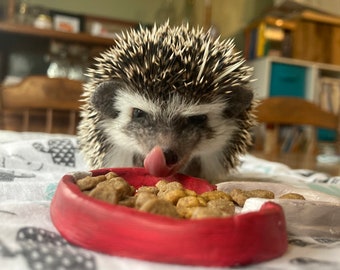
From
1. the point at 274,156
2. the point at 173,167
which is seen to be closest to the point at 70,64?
the point at 274,156

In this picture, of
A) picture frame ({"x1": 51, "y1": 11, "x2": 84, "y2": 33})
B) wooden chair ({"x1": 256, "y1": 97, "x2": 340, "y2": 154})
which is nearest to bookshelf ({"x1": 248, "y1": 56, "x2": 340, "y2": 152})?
wooden chair ({"x1": 256, "y1": 97, "x2": 340, "y2": 154})

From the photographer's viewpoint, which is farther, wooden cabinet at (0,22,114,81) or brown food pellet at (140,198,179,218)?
wooden cabinet at (0,22,114,81)

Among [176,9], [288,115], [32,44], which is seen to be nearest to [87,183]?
[288,115]

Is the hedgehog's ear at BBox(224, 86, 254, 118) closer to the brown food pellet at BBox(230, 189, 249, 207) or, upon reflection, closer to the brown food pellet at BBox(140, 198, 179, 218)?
the brown food pellet at BBox(230, 189, 249, 207)

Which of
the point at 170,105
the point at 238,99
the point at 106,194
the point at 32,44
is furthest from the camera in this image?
the point at 32,44

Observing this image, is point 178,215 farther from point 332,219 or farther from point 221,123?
point 221,123

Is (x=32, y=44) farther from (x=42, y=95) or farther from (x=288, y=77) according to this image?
(x=288, y=77)
